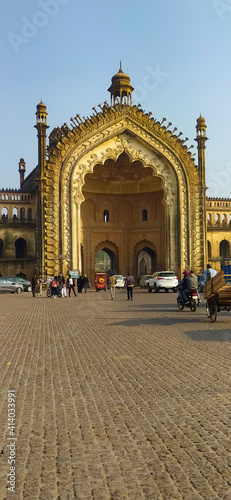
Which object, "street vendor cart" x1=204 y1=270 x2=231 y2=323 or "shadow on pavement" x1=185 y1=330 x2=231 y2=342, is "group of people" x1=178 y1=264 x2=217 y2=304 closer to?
"street vendor cart" x1=204 y1=270 x2=231 y2=323

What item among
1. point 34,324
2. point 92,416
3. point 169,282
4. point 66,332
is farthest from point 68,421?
point 169,282

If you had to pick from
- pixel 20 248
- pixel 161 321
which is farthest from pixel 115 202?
pixel 161 321

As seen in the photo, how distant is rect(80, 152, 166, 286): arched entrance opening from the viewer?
4356cm

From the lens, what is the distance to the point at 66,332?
36.3 feet

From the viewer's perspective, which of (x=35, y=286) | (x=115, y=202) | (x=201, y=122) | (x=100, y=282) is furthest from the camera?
(x=115, y=202)

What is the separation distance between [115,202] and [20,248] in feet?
31.8

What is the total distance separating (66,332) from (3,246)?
102ft

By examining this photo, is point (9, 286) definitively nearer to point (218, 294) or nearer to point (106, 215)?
point (106, 215)

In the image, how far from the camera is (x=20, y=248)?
42.6 m

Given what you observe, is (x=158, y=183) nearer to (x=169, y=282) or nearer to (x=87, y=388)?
(x=169, y=282)

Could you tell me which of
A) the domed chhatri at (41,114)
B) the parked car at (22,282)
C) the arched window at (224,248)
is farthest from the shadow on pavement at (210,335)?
the arched window at (224,248)

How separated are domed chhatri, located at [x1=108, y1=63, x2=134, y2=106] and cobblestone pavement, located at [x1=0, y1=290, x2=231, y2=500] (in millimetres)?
36442

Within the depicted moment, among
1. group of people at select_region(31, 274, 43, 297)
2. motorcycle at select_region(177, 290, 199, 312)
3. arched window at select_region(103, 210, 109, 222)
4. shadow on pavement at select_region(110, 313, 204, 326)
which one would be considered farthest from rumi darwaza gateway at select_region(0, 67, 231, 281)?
shadow on pavement at select_region(110, 313, 204, 326)

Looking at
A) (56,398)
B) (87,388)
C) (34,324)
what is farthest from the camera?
(34,324)
